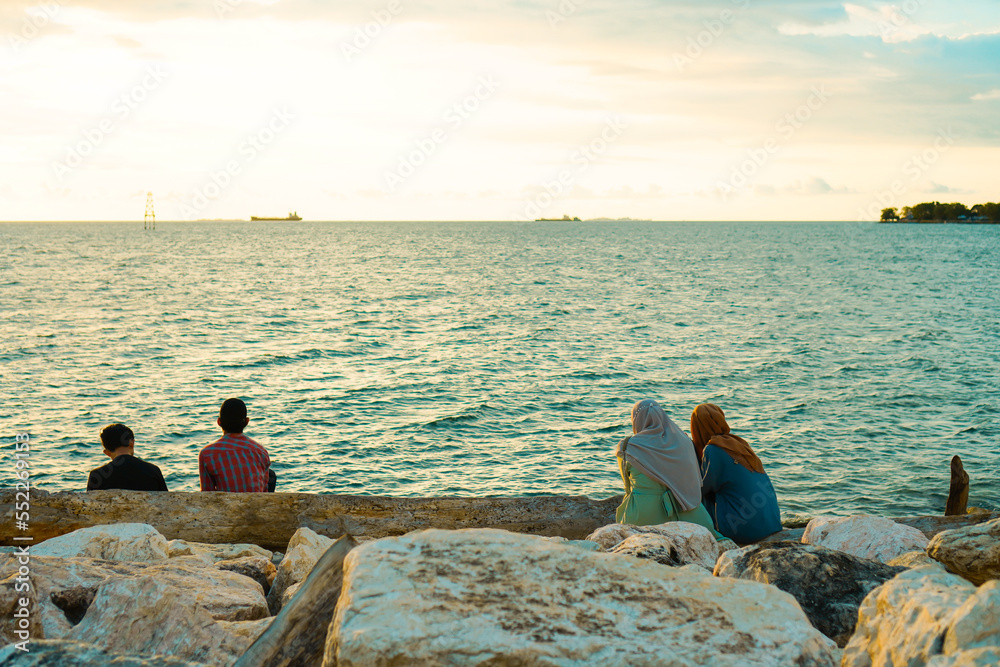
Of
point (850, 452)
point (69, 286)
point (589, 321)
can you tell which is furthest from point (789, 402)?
point (69, 286)

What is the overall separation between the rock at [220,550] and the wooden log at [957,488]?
31.1 ft

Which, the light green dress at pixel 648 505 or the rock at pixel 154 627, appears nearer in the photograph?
the rock at pixel 154 627

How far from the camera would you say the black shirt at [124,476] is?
23.2 feet

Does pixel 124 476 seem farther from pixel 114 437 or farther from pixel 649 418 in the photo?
pixel 649 418

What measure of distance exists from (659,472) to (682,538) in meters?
1.26

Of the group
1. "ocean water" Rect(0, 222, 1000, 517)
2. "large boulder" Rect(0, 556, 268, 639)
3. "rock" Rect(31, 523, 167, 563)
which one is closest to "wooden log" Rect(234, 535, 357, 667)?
"large boulder" Rect(0, 556, 268, 639)

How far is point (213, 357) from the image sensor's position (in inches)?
1046

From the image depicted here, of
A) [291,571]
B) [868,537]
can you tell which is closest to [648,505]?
[868,537]

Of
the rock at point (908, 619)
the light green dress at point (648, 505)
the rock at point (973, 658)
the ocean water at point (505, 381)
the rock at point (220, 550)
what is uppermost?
the rock at point (973, 658)

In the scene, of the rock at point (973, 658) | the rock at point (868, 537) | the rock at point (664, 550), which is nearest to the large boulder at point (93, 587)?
the rock at point (664, 550)

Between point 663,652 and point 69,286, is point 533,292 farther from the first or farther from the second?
point 663,652

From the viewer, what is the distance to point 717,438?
278 inches

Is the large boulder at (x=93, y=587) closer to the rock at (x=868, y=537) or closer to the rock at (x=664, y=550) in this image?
the rock at (x=664, y=550)

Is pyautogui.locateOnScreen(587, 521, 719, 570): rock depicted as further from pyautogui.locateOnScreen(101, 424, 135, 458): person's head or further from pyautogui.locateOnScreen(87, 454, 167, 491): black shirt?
pyautogui.locateOnScreen(101, 424, 135, 458): person's head
